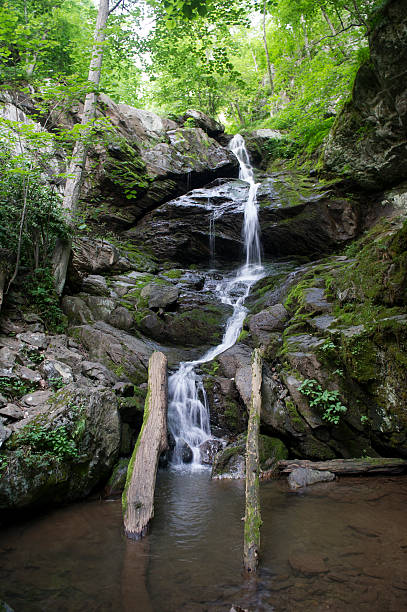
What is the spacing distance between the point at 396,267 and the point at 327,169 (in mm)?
8261

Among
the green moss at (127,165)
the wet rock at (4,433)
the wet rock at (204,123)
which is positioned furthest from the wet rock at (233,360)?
the wet rock at (204,123)

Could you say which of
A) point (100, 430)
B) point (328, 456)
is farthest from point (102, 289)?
point (328, 456)

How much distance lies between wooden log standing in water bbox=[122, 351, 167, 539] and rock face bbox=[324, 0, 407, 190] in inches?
366

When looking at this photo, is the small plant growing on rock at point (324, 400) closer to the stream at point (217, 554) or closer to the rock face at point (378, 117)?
the stream at point (217, 554)

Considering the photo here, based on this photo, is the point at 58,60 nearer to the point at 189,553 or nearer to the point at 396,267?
the point at 396,267

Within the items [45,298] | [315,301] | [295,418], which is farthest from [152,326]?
[295,418]

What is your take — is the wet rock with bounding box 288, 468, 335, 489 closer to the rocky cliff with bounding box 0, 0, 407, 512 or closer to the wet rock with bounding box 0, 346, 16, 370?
the rocky cliff with bounding box 0, 0, 407, 512

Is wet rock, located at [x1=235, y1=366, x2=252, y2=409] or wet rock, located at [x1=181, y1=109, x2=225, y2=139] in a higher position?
wet rock, located at [x1=181, y1=109, x2=225, y2=139]

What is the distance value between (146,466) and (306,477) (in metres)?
2.52

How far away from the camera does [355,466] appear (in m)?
5.22

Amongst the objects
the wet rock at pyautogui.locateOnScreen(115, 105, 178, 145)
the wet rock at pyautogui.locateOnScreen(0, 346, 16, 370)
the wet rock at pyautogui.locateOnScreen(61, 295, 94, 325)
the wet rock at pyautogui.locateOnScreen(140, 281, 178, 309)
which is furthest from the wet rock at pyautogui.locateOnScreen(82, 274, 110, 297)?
the wet rock at pyautogui.locateOnScreen(115, 105, 178, 145)

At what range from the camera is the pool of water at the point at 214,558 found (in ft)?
8.47

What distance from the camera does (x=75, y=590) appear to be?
2.72m

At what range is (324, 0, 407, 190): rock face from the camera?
7.64m
